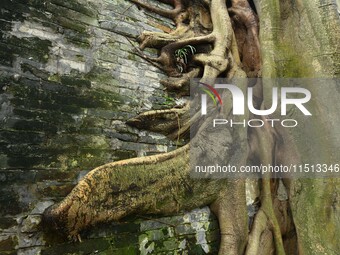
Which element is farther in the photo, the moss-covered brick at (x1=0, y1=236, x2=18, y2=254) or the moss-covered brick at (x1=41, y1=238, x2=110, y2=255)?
the moss-covered brick at (x1=41, y1=238, x2=110, y2=255)

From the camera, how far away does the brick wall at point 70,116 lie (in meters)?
1.64

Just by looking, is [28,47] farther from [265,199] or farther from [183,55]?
[265,199]

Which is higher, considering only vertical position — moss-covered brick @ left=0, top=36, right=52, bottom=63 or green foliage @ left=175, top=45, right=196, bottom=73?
green foliage @ left=175, top=45, right=196, bottom=73

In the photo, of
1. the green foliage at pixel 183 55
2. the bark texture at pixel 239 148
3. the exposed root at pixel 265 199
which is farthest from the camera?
the green foliage at pixel 183 55

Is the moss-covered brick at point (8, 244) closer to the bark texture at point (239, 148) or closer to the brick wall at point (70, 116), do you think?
the brick wall at point (70, 116)

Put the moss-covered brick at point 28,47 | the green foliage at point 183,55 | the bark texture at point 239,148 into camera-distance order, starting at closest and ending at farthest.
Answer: the moss-covered brick at point 28,47
the bark texture at point 239,148
the green foliage at point 183,55

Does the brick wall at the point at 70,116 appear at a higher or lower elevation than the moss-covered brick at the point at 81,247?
higher

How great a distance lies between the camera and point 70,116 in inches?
75.7

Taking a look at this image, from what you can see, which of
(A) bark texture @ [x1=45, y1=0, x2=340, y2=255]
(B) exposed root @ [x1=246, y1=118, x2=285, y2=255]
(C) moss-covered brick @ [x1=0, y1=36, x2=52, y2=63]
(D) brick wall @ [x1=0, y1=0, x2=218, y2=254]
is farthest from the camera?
(B) exposed root @ [x1=246, y1=118, x2=285, y2=255]

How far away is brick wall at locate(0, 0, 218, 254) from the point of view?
164 centimetres

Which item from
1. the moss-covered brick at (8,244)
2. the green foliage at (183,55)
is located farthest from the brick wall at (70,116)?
the green foliage at (183,55)

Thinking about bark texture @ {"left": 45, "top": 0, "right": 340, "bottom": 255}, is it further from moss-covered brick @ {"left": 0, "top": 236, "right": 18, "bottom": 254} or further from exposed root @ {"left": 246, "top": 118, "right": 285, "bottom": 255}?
moss-covered brick @ {"left": 0, "top": 236, "right": 18, "bottom": 254}

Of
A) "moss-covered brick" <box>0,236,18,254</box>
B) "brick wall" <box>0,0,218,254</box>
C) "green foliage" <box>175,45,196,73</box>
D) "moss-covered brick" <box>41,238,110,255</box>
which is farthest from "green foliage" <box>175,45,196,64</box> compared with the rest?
"moss-covered brick" <box>0,236,18,254</box>

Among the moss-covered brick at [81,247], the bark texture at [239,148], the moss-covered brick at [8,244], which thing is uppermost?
the bark texture at [239,148]
